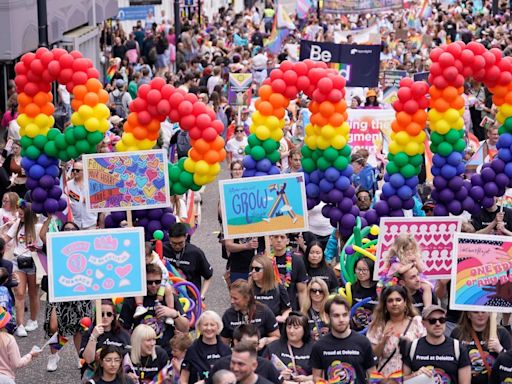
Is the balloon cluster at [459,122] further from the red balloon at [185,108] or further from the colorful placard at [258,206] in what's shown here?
the red balloon at [185,108]

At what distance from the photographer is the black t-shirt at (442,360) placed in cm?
956

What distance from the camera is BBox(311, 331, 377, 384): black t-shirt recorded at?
9680 mm

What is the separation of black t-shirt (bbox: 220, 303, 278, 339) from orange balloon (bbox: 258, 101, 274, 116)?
332cm

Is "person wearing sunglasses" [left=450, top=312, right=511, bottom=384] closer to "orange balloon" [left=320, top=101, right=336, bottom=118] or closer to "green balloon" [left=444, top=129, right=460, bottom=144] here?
"green balloon" [left=444, top=129, right=460, bottom=144]

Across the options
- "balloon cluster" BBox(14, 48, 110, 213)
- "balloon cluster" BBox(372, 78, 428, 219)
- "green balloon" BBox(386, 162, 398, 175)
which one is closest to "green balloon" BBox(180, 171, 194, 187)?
"balloon cluster" BBox(14, 48, 110, 213)

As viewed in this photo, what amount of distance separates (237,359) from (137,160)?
5015 mm

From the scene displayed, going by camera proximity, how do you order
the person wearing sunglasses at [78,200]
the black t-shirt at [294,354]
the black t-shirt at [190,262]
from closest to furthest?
the black t-shirt at [294,354], the black t-shirt at [190,262], the person wearing sunglasses at [78,200]

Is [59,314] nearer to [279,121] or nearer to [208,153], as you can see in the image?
[208,153]

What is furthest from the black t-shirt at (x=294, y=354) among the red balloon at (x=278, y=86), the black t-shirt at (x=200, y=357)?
the red balloon at (x=278, y=86)

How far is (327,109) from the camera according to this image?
13.6 m

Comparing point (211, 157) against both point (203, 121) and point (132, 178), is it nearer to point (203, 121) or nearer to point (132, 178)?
point (203, 121)

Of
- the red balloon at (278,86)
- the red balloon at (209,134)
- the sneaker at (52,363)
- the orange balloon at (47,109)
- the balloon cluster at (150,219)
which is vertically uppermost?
the red balloon at (278,86)

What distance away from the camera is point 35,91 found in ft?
45.8

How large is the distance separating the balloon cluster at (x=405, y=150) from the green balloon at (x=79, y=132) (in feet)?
9.84
